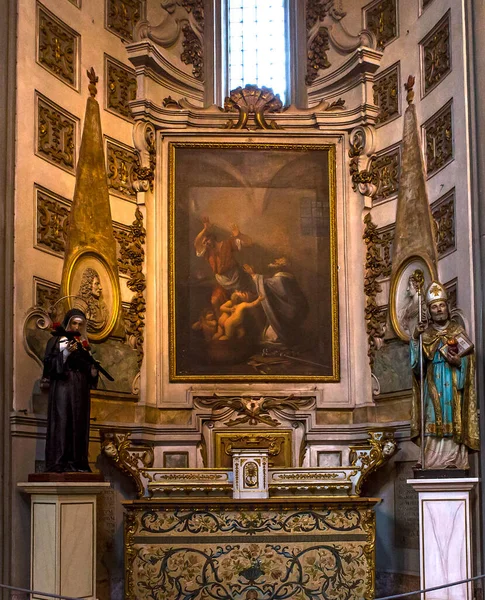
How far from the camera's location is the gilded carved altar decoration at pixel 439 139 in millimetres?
12625

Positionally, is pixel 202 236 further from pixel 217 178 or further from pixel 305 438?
pixel 305 438

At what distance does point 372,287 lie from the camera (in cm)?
1409

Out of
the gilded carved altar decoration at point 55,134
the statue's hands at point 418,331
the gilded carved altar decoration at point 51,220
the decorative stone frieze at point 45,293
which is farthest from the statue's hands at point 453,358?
the gilded carved altar decoration at point 55,134

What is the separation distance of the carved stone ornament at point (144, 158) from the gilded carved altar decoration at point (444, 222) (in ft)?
13.2

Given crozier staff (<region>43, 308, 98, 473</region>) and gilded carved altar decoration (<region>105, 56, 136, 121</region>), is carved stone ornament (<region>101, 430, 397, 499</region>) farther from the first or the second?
gilded carved altar decoration (<region>105, 56, 136, 121</region>)

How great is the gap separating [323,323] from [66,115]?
4.44 metres

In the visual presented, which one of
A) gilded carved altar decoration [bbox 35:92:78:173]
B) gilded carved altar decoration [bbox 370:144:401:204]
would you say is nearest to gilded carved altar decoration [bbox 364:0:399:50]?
gilded carved altar decoration [bbox 370:144:401:204]

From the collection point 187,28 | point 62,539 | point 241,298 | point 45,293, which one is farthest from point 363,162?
point 62,539

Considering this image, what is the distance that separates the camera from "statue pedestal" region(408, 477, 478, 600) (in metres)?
10.6

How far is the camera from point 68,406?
437 inches

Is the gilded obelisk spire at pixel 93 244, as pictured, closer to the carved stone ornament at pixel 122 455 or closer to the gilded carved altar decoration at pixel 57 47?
the gilded carved altar decoration at pixel 57 47

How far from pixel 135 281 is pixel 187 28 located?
13.2 feet

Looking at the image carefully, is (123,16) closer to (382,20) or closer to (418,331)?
(382,20)

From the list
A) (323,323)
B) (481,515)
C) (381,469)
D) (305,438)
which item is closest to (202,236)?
(323,323)
